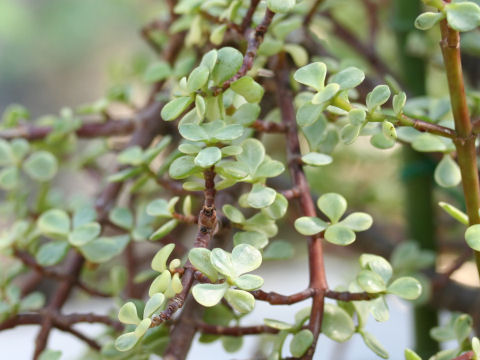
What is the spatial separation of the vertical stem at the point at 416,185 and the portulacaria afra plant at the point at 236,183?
0.09 metres

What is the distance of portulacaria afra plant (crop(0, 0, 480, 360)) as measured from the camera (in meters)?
0.23

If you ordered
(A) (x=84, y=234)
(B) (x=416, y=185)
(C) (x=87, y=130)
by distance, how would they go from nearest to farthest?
(A) (x=84, y=234)
(C) (x=87, y=130)
(B) (x=416, y=185)

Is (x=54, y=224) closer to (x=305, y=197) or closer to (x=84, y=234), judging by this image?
(x=84, y=234)

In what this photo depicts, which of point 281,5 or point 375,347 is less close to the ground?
point 281,5

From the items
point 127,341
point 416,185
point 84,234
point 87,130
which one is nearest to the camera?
point 127,341

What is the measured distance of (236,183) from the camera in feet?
1.10

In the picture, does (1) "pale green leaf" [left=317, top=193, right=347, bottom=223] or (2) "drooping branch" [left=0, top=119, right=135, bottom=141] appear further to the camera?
(2) "drooping branch" [left=0, top=119, right=135, bottom=141]

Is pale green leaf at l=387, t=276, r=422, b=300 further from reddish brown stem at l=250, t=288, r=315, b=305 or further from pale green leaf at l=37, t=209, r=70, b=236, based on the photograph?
pale green leaf at l=37, t=209, r=70, b=236

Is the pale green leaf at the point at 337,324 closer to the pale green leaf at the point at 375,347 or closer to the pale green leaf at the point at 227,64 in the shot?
the pale green leaf at the point at 375,347

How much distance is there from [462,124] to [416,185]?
0.32 metres

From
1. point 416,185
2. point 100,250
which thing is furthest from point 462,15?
point 416,185

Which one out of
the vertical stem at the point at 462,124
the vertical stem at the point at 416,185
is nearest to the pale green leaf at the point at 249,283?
the vertical stem at the point at 462,124

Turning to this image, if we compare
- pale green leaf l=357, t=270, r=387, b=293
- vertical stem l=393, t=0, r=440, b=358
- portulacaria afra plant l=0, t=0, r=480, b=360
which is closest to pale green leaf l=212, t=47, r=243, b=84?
portulacaria afra plant l=0, t=0, r=480, b=360

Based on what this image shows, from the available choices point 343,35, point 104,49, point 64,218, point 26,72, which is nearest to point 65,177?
point 26,72
